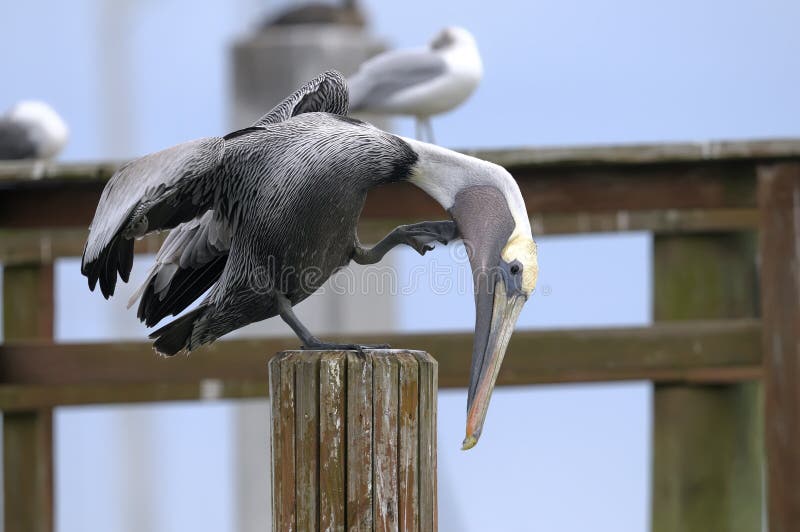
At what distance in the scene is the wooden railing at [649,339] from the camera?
5.17 metres

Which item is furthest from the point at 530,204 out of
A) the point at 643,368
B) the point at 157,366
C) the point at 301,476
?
the point at 301,476

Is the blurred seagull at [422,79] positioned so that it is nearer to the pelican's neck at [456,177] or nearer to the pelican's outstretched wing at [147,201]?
the pelican's outstretched wing at [147,201]

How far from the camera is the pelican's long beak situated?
3205 mm

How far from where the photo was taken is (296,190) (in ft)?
11.5

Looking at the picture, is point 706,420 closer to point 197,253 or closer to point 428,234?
point 428,234

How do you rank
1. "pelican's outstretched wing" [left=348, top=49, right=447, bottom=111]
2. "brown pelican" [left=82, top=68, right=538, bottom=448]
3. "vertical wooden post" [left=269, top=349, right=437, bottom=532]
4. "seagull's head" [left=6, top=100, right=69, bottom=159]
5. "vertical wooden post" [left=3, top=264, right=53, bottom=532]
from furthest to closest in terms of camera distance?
"seagull's head" [left=6, top=100, right=69, bottom=159]
"pelican's outstretched wing" [left=348, top=49, right=447, bottom=111]
"vertical wooden post" [left=3, top=264, right=53, bottom=532]
"brown pelican" [left=82, top=68, right=538, bottom=448]
"vertical wooden post" [left=269, top=349, right=437, bottom=532]

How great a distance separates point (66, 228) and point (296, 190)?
2240 millimetres

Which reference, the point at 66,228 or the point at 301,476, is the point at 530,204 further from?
the point at 301,476

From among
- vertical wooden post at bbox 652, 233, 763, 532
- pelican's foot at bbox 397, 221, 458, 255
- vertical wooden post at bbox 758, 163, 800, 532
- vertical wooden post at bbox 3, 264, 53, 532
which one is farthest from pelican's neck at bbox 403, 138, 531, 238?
vertical wooden post at bbox 3, 264, 53, 532

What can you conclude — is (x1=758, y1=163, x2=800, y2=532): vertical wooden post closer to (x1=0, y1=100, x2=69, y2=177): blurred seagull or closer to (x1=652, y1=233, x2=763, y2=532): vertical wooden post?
(x1=652, y1=233, x2=763, y2=532): vertical wooden post

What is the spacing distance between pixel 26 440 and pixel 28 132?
11.9 feet

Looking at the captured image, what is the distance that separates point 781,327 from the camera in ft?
17.0

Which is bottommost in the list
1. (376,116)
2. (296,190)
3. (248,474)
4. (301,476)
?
(248,474)

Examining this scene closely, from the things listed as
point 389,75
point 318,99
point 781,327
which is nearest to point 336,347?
point 318,99
